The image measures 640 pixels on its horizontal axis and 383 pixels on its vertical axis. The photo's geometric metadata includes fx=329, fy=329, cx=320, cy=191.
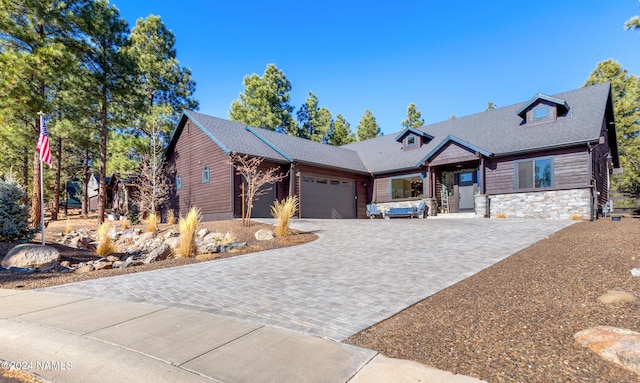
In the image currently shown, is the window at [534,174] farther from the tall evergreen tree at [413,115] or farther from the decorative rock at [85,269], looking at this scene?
the tall evergreen tree at [413,115]

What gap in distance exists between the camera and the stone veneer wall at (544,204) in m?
14.4

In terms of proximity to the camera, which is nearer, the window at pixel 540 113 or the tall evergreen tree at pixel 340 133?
the window at pixel 540 113

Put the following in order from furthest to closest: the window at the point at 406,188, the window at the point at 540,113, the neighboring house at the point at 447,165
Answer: the window at the point at 406,188
the window at the point at 540,113
the neighboring house at the point at 447,165

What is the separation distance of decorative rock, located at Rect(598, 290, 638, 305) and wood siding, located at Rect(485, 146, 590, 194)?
13.4 m

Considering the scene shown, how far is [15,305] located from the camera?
4523mm

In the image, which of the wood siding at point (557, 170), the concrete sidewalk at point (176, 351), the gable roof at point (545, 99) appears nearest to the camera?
the concrete sidewalk at point (176, 351)

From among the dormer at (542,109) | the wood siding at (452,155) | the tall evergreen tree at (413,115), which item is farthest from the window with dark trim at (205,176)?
the tall evergreen tree at (413,115)

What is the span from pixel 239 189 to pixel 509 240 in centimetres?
1198

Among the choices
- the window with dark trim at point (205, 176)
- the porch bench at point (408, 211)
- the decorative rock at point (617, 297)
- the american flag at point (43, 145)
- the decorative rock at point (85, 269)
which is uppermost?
the american flag at point (43, 145)

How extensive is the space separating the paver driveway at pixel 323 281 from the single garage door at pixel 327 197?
8.90 metres

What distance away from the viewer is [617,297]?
145 inches

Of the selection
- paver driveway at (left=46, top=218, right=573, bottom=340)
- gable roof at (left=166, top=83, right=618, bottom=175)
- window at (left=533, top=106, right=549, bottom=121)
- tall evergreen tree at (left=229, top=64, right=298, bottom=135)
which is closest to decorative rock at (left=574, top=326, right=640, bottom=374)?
paver driveway at (left=46, top=218, right=573, bottom=340)

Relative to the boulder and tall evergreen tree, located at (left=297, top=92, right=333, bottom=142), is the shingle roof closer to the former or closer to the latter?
tall evergreen tree, located at (left=297, top=92, right=333, bottom=142)

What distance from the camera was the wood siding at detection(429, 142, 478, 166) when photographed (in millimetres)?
17464
